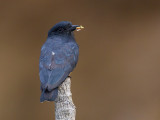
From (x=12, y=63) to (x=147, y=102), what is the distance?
7.14 feet

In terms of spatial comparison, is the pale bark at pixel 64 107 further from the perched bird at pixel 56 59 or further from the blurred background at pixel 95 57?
the blurred background at pixel 95 57

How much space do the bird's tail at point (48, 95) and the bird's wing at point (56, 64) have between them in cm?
4

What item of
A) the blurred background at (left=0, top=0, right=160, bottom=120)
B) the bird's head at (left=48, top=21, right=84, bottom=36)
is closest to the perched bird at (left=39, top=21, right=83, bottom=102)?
the bird's head at (left=48, top=21, right=84, bottom=36)

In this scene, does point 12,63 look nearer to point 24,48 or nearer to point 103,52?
point 24,48

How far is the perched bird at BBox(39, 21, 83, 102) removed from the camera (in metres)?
3.88

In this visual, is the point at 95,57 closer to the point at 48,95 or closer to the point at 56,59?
the point at 56,59

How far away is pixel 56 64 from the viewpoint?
4223 mm

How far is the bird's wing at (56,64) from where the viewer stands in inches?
155

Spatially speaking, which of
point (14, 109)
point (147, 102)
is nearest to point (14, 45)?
point (14, 109)

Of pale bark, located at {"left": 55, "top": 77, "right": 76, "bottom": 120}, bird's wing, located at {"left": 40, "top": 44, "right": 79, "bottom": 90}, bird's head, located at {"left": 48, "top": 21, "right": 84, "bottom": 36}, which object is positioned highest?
bird's head, located at {"left": 48, "top": 21, "right": 84, "bottom": 36}

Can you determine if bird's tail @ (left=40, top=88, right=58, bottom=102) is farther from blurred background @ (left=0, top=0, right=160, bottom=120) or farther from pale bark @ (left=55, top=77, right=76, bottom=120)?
blurred background @ (left=0, top=0, right=160, bottom=120)

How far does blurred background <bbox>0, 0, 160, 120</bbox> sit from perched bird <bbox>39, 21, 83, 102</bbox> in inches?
71.9

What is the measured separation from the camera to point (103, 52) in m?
6.88

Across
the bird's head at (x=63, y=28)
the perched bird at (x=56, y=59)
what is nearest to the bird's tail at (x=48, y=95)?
the perched bird at (x=56, y=59)
